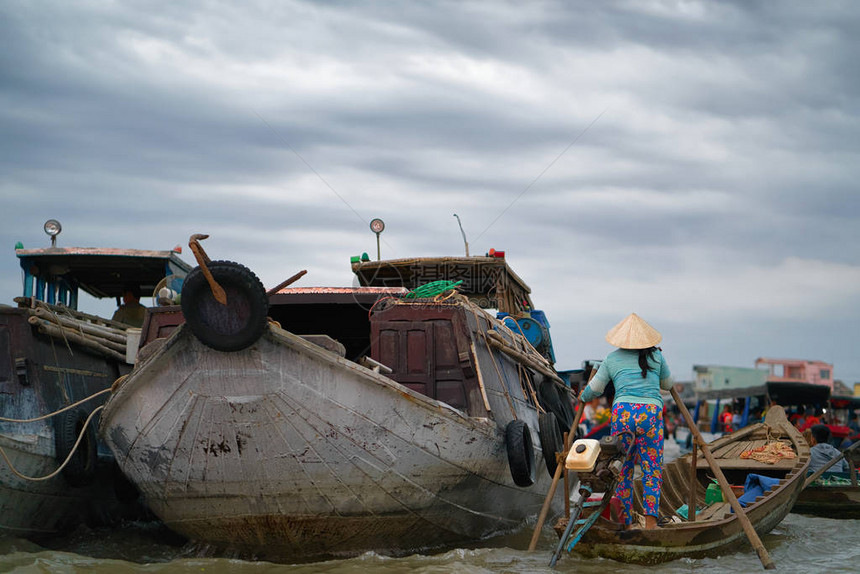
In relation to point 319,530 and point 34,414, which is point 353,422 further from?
point 34,414

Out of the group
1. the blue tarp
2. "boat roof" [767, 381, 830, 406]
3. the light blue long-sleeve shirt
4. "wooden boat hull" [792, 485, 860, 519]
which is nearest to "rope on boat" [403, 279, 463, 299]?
the light blue long-sleeve shirt

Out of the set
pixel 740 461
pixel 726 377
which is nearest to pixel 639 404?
pixel 740 461

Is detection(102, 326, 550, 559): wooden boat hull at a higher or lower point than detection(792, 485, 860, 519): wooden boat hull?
higher

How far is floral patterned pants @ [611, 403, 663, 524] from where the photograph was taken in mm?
5961

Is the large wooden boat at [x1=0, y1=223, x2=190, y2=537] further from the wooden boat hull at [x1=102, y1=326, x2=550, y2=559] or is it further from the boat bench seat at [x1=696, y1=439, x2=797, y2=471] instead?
the boat bench seat at [x1=696, y1=439, x2=797, y2=471]

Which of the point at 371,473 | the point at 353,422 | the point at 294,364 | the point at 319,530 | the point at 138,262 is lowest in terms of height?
the point at 319,530

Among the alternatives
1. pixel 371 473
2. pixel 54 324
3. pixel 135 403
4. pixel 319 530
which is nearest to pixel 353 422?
pixel 371 473

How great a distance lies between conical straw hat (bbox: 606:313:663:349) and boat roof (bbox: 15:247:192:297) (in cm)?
533

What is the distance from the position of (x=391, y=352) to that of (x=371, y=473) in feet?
4.17

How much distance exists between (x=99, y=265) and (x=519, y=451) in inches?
224

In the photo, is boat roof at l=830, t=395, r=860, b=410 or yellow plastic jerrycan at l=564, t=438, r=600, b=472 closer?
yellow plastic jerrycan at l=564, t=438, r=600, b=472

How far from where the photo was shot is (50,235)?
30.7 feet

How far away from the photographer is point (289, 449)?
541cm

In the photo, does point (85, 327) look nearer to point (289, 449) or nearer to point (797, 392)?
point (289, 449)
